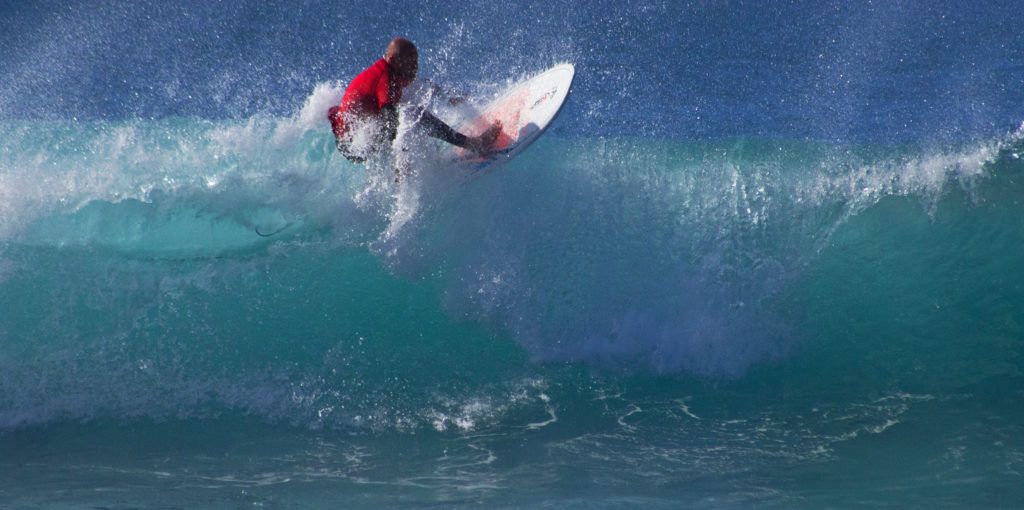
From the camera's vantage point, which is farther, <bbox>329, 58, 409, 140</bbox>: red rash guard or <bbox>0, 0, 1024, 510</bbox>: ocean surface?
<bbox>329, 58, 409, 140</bbox>: red rash guard

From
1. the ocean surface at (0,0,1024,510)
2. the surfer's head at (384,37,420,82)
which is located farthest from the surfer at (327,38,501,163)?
the ocean surface at (0,0,1024,510)

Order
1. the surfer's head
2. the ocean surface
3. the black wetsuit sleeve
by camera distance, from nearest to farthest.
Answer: the ocean surface < the surfer's head < the black wetsuit sleeve

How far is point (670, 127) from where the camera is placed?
4.60 metres

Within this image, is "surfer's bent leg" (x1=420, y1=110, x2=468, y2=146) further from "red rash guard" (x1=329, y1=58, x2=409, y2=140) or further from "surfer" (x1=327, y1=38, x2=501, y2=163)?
"red rash guard" (x1=329, y1=58, x2=409, y2=140)

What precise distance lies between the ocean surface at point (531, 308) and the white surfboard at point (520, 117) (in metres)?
0.13

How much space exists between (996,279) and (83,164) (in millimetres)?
5426

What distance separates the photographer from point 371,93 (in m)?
3.42

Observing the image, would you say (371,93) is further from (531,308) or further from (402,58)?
(531,308)

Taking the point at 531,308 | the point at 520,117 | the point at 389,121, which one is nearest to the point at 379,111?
the point at 389,121

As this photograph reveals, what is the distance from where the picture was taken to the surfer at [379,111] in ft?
11.2

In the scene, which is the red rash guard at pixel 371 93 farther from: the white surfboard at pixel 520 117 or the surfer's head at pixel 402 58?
the white surfboard at pixel 520 117

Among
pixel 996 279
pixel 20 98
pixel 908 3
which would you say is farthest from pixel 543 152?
pixel 20 98

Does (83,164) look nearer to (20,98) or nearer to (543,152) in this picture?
(20,98)

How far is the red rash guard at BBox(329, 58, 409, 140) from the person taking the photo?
342cm
